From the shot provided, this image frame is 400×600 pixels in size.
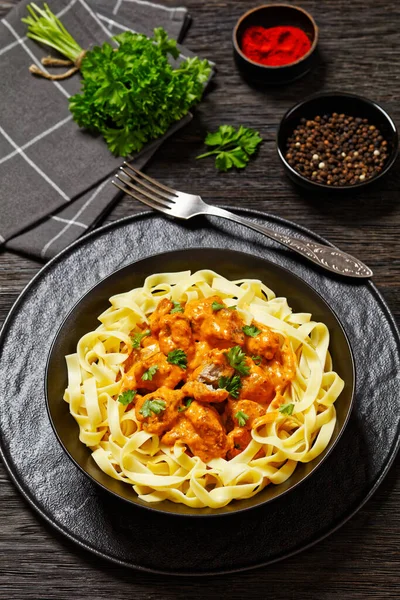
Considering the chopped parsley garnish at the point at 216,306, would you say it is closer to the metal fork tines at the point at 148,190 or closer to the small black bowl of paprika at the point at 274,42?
the metal fork tines at the point at 148,190

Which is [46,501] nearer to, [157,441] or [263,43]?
[157,441]

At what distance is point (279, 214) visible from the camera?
17.6ft

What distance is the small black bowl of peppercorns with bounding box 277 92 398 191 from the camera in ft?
17.6

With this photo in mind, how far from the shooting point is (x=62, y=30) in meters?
5.84

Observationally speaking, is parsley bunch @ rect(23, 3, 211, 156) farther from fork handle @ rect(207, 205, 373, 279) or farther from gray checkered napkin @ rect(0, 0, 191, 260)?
fork handle @ rect(207, 205, 373, 279)

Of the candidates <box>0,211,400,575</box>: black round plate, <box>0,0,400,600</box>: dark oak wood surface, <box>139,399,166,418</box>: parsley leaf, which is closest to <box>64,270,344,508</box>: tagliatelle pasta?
<box>139,399,166,418</box>: parsley leaf

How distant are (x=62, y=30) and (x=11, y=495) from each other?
11.5ft

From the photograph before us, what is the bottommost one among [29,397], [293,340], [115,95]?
[293,340]

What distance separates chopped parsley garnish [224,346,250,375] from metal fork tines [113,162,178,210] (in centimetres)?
140

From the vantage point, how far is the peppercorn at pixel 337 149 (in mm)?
5367

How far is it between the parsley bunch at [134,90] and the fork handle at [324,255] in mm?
1081

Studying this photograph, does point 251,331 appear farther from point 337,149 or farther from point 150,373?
point 337,149

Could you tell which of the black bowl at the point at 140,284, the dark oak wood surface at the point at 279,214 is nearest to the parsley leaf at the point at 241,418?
the black bowl at the point at 140,284

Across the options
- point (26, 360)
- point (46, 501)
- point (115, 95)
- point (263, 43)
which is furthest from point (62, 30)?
point (46, 501)
